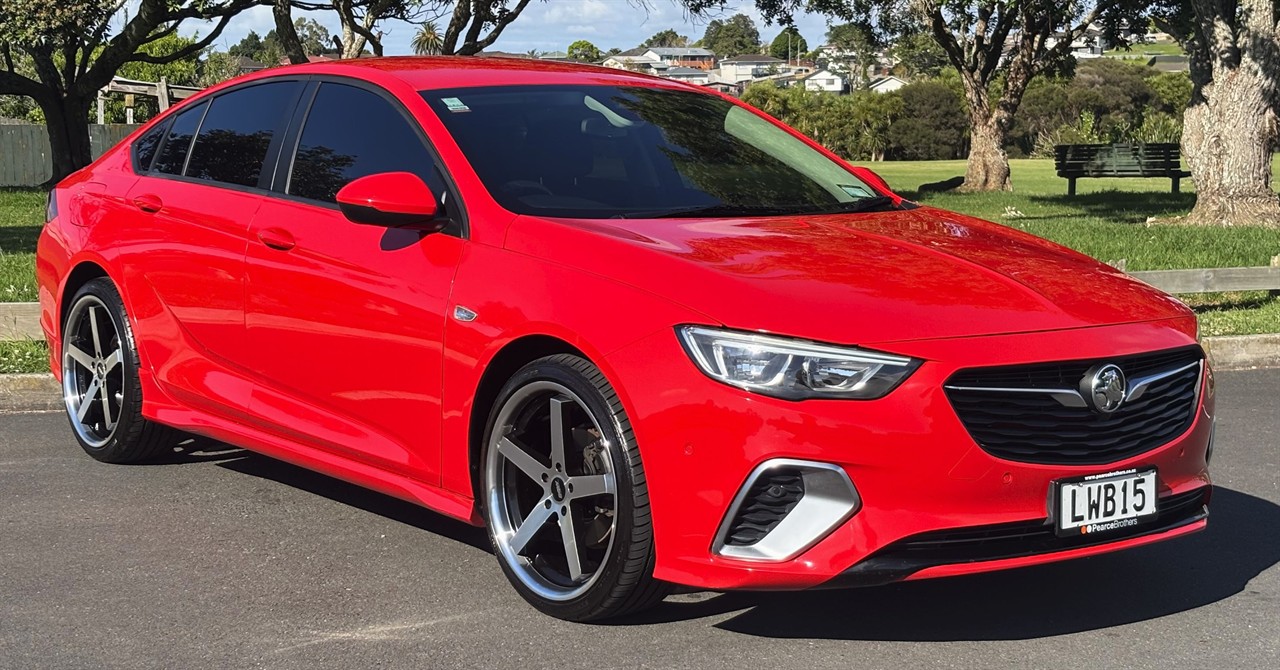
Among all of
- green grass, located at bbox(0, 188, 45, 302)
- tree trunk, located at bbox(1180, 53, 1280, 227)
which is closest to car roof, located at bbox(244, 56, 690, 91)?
green grass, located at bbox(0, 188, 45, 302)

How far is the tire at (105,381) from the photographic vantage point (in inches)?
256

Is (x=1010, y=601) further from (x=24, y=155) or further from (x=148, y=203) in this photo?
(x=24, y=155)

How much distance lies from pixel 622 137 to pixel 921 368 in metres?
1.83

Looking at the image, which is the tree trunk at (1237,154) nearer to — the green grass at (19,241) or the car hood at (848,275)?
the green grass at (19,241)

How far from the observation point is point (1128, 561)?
5273 millimetres

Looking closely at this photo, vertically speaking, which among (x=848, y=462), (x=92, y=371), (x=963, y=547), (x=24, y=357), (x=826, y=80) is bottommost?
(x=24, y=357)

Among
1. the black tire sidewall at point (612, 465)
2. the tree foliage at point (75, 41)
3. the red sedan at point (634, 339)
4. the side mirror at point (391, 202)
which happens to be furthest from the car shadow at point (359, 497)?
the tree foliage at point (75, 41)

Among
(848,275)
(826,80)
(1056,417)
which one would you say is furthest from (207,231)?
(826,80)

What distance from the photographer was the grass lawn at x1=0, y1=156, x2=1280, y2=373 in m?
11.2

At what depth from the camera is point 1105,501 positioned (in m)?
4.21

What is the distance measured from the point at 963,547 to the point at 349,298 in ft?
7.08

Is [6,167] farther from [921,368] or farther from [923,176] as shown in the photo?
[921,368]

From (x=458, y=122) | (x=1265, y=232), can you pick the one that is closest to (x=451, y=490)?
(x=458, y=122)

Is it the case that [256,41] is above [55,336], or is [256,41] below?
above
